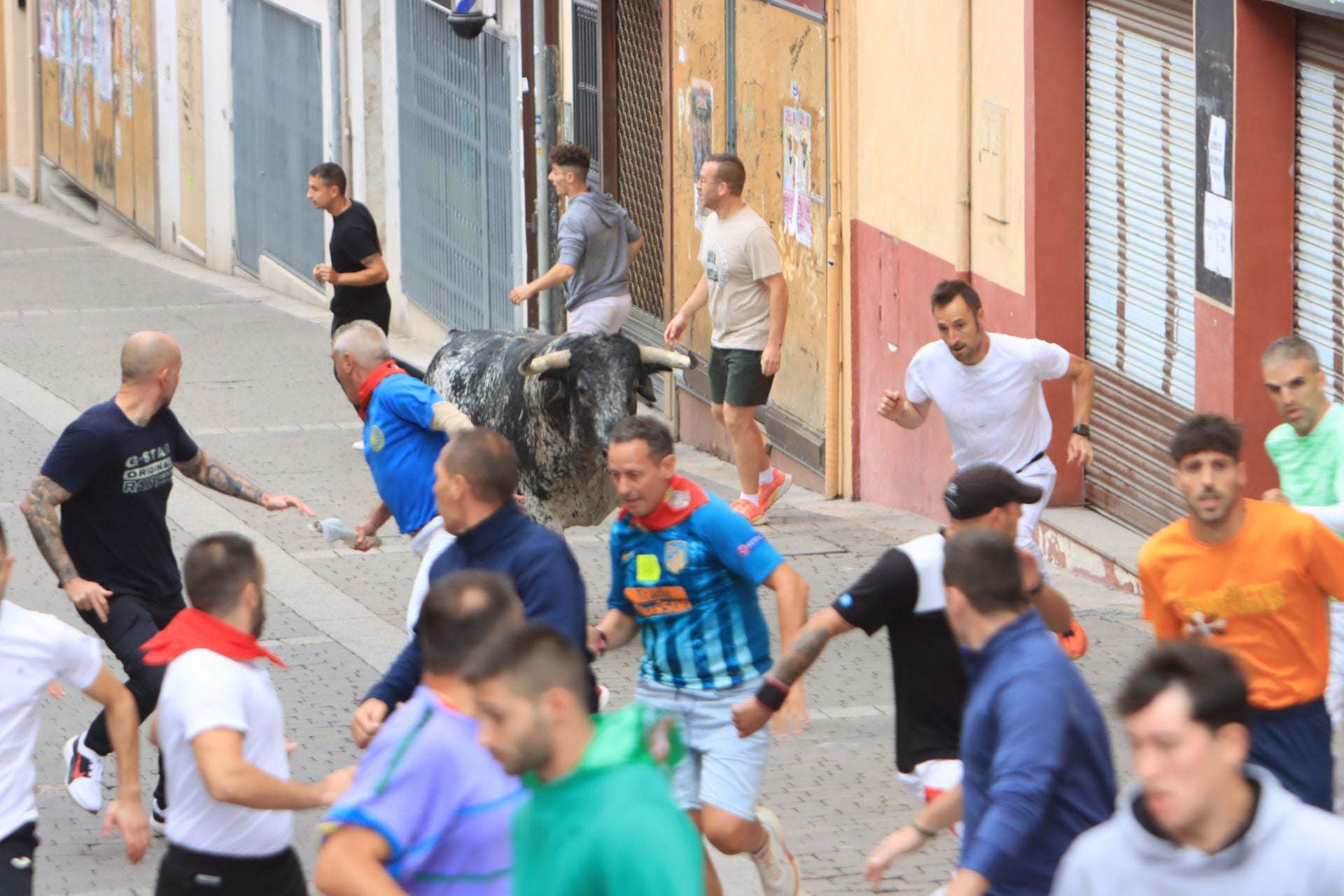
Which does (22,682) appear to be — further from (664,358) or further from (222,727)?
(664,358)

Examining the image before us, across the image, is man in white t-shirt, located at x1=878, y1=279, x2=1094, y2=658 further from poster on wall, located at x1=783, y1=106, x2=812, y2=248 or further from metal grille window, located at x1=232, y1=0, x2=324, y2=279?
metal grille window, located at x1=232, y1=0, x2=324, y2=279

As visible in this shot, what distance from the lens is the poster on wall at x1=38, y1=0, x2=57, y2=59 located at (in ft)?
116

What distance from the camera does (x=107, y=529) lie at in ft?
26.4

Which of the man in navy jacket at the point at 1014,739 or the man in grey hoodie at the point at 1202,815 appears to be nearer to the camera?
the man in grey hoodie at the point at 1202,815

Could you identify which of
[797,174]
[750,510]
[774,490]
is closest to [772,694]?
[750,510]

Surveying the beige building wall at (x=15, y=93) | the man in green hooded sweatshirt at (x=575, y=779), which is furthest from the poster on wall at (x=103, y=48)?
the man in green hooded sweatshirt at (x=575, y=779)

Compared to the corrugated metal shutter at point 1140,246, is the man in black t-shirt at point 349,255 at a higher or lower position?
lower

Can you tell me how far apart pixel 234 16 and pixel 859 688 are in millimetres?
19821

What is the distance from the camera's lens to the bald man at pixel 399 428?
28.7 feet

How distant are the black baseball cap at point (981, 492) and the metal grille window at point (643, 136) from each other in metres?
12.0

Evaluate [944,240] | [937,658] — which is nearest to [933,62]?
[944,240]

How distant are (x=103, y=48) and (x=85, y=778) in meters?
26.1

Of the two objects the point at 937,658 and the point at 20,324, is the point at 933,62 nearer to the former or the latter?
the point at 937,658

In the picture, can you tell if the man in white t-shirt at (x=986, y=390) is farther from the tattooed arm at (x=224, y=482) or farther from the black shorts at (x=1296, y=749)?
the black shorts at (x=1296, y=749)
